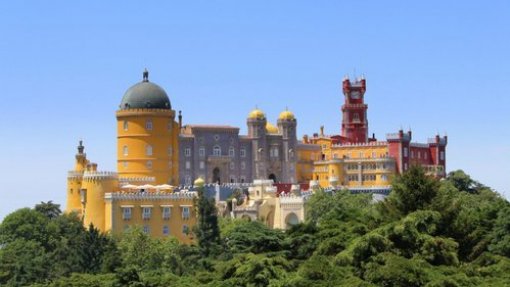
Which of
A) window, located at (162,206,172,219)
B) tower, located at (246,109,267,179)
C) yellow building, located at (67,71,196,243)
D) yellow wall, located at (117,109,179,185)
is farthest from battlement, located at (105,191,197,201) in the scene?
tower, located at (246,109,267,179)

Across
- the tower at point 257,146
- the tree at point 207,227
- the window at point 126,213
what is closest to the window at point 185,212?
the window at point 126,213

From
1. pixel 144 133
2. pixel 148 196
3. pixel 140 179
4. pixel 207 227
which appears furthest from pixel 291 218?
pixel 144 133

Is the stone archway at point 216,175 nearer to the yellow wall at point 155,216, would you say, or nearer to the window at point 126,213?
the yellow wall at point 155,216

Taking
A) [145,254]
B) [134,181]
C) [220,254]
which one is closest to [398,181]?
[220,254]

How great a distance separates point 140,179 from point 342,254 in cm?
5281

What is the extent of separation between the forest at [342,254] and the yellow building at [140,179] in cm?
1325

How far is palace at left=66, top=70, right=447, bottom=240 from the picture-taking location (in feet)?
318

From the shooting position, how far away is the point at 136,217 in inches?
3772

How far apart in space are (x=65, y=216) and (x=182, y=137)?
1599cm

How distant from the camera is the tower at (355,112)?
124 metres

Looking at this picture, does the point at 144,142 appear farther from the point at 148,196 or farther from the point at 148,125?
the point at 148,196

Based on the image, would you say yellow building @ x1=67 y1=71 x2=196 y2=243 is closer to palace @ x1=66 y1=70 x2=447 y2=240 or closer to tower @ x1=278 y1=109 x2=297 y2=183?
palace @ x1=66 y1=70 x2=447 y2=240

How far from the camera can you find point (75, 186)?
102 meters

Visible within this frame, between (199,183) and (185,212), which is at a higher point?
(199,183)
